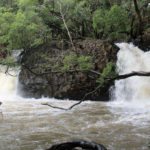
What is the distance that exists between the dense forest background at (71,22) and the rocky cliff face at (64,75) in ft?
3.36

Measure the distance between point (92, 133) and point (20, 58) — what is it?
1084cm

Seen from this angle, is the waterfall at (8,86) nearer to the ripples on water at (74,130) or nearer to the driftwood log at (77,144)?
the ripples on water at (74,130)

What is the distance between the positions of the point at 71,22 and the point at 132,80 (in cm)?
646

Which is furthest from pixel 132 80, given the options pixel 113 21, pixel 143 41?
pixel 113 21

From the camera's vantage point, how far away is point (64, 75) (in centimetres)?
1262

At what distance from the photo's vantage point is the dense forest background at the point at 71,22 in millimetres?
13578

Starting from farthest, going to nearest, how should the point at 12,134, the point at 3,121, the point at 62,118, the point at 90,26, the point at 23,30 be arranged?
1. the point at 90,26
2. the point at 23,30
3. the point at 62,118
4. the point at 3,121
5. the point at 12,134

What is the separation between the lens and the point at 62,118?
24.8ft

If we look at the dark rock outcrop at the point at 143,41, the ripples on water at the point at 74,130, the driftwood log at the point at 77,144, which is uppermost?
the dark rock outcrop at the point at 143,41

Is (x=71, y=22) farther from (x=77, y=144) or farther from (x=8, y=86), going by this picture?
(x=77, y=144)

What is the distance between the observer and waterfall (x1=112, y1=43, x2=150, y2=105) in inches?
441

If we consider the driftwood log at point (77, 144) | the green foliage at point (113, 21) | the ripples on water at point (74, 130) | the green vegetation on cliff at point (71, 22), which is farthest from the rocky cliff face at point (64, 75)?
the driftwood log at point (77, 144)

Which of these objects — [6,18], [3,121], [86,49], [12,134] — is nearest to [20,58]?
[6,18]

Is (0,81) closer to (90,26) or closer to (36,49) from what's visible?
(36,49)
